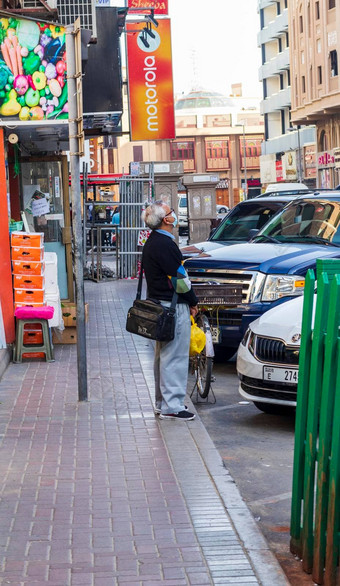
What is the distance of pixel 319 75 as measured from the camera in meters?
59.8

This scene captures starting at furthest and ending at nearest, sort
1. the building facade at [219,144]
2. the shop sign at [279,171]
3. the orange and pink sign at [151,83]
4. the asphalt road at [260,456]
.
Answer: the building facade at [219,144], the shop sign at [279,171], the orange and pink sign at [151,83], the asphalt road at [260,456]

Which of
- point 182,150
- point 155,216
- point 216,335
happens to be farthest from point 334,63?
point 182,150

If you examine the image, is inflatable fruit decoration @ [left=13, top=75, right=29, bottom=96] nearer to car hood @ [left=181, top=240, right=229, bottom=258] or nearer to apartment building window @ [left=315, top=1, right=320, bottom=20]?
car hood @ [left=181, top=240, right=229, bottom=258]

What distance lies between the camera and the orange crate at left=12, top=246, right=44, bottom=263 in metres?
12.3

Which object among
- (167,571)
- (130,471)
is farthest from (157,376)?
(167,571)

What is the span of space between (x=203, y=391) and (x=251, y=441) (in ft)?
5.36

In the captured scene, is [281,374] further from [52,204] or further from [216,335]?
[52,204]

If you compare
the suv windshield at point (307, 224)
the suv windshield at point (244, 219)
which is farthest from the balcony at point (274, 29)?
the suv windshield at point (307, 224)

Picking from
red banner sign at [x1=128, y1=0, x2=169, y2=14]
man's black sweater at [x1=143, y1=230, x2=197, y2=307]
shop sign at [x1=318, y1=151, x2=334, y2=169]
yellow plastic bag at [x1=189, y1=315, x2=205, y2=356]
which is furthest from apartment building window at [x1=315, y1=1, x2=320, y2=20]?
man's black sweater at [x1=143, y1=230, x2=197, y2=307]

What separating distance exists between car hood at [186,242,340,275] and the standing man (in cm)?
256

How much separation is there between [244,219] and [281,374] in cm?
714

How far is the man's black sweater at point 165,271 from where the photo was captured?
28.2 ft

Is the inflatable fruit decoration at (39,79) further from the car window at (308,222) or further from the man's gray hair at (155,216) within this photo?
the man's gray hair at (155,216)

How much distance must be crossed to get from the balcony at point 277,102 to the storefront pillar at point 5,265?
67568 mm
